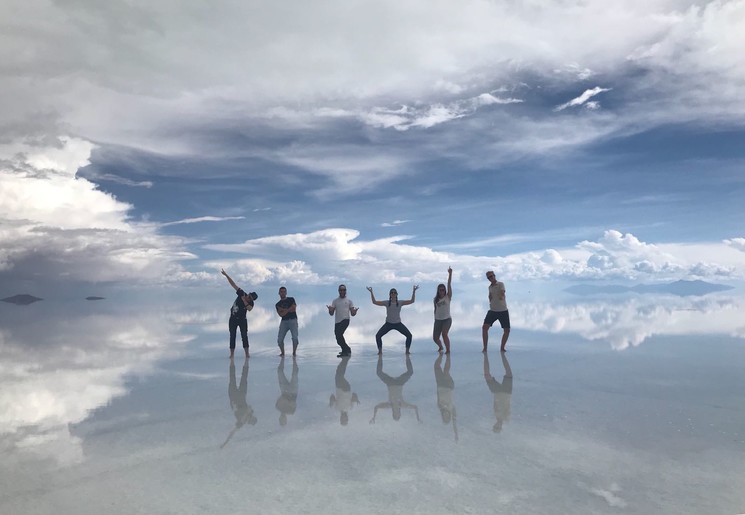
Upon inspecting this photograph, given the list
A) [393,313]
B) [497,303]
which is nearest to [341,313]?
[393,313]

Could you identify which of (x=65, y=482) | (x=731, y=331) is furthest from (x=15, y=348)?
(x=731, y=331)

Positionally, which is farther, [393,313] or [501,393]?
[393,313]

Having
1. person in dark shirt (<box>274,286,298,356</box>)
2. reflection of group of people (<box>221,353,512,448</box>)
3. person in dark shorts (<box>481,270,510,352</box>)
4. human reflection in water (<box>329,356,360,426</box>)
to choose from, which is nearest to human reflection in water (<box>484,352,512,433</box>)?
reflection of group of people (<box>221,353,512,448</box>)

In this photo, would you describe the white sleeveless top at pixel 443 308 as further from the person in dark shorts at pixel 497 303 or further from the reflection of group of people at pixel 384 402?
the reflection of group of people at pixel 384 402

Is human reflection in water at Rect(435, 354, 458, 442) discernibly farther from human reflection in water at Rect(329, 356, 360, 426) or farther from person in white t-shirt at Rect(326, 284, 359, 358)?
person in white t-shirt at Rect(326, 284, 359, 358)

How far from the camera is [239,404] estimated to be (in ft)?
30.6

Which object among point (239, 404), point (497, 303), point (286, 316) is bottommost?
point (239, 404)

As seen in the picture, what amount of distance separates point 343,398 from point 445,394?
7.31 ft

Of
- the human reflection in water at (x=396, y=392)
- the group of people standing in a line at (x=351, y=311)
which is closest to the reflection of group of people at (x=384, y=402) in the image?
the human reflection in water at (x=396, y=392)

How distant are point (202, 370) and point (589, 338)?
16.2 metres

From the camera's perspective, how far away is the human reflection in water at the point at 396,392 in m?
8.60

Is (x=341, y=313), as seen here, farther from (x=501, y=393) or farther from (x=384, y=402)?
(x=501, y=393)

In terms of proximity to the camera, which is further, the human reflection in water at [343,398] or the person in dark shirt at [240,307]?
the person in dark shirt at [240,307]

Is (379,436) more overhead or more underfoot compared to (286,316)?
more underfoot
